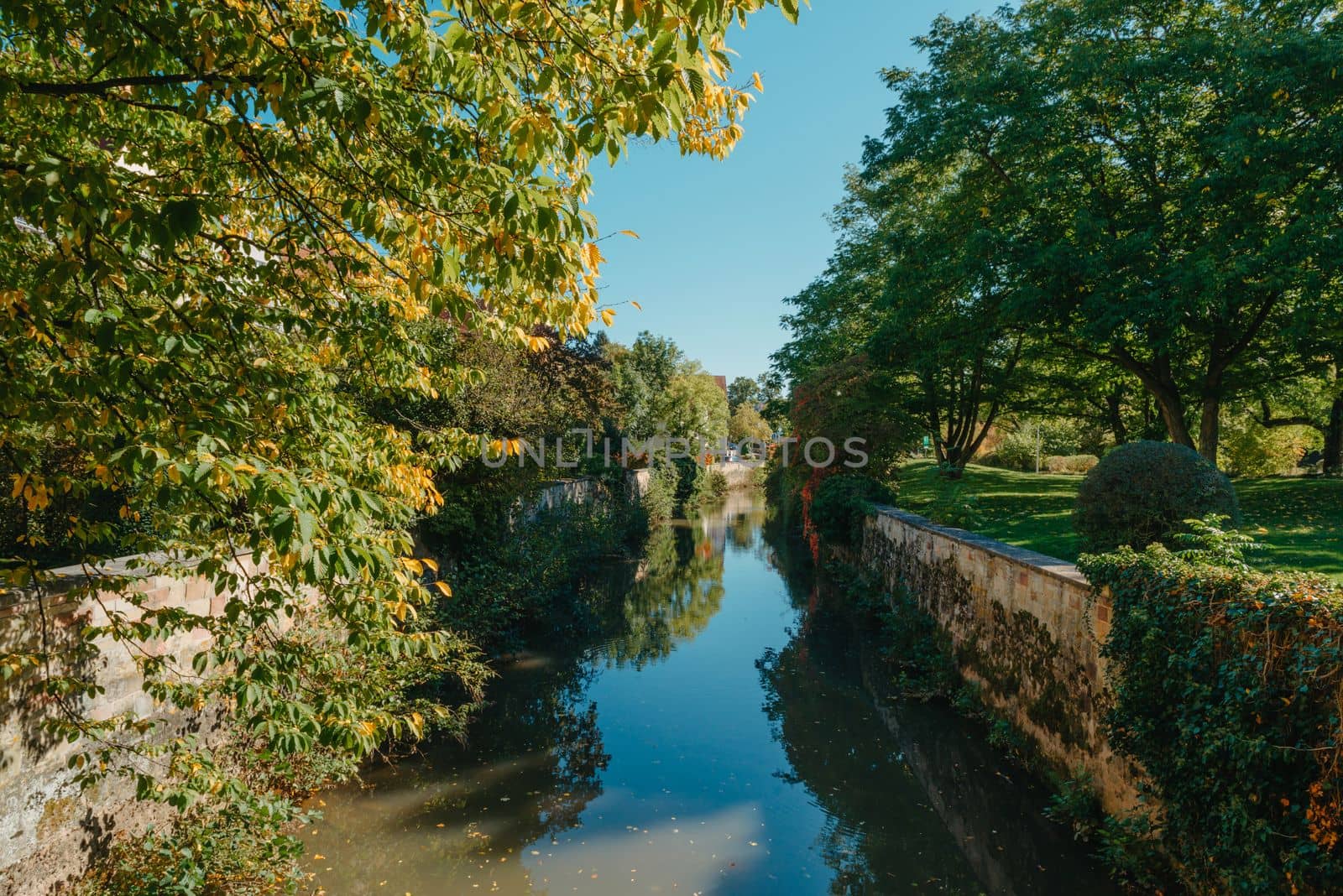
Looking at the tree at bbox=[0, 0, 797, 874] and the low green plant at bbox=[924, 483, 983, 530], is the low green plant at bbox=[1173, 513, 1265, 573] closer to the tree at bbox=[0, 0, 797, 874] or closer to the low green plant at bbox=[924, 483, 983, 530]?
the tree at bbox=[0, 0, 797, 874]

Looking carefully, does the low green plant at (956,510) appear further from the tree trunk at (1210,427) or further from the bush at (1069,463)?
the bush at (1069,463)

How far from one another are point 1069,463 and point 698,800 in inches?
1223

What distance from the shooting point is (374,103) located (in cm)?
297

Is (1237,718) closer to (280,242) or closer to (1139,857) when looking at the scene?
(1139,857)

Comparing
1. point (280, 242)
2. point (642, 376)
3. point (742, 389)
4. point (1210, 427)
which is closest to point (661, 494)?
point (642, 376)

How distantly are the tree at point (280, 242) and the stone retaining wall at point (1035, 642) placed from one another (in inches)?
182

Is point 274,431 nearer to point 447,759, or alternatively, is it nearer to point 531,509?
point 447,759

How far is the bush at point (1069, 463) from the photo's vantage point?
3025cm

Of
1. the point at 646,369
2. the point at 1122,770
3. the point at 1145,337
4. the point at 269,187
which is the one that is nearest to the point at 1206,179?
the point at 1145,337

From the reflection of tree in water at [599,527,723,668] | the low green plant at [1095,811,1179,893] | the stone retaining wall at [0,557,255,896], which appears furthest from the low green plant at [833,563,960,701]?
the stone retaining wall at [0,557,255,896]

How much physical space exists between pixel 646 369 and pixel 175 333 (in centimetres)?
3310

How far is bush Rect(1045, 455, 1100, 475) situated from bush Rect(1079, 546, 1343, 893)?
94.0ft

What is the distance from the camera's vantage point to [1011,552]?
730 centimetres

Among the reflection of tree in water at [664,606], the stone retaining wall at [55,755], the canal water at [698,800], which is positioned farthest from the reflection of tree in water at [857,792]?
the stone retaining wall at [55,755]
